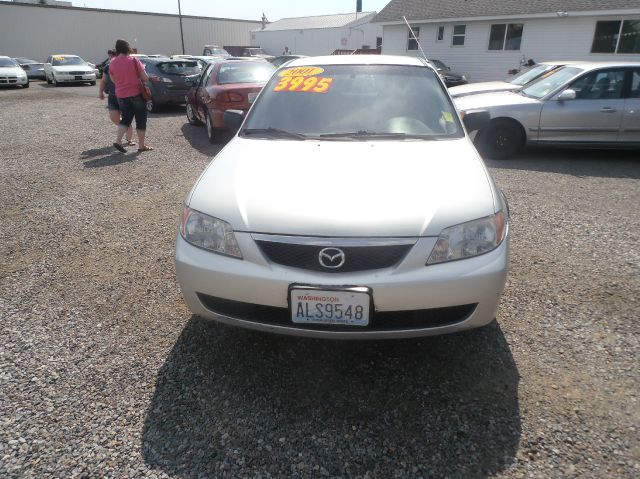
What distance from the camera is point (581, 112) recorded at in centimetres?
681

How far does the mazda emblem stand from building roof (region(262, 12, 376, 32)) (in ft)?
110

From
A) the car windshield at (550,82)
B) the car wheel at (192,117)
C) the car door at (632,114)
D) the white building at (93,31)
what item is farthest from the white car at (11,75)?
the car door at (632,114)

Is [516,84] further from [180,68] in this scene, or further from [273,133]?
[180,68]

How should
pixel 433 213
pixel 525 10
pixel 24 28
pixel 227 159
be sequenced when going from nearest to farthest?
pixel 433 213 < pixel 227 159 < pixel 525 10 < pixel 24 28

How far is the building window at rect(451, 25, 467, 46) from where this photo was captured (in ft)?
65.2

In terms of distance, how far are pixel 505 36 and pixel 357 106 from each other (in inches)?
720

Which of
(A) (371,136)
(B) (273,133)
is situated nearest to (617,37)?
(A) (371,136)

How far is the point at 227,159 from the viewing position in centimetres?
284

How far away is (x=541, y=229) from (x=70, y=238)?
4459mm

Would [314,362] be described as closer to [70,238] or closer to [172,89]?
[70,238]

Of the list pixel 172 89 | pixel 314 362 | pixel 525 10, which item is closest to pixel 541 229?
pixel 314 362

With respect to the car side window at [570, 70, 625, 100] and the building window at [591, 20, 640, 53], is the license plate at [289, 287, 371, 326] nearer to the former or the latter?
the car side window at [570, 70, 625, 100]

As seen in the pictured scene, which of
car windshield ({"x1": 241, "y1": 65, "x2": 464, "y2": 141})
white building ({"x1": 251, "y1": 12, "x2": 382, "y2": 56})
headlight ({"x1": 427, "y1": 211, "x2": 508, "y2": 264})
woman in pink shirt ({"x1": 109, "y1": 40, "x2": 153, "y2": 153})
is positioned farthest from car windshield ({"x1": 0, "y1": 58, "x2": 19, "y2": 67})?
headlight ({"x1": 427, "y1": 211, "x2": 508, "y2": 264})

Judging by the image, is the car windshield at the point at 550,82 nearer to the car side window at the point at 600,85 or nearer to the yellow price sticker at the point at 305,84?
the car side window at the point at 600,85
